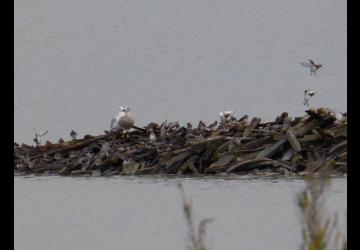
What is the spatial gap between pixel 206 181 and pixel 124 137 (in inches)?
102

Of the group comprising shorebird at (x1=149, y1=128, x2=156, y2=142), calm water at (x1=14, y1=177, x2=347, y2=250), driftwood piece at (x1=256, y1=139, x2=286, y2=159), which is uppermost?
shorebird at (x1=149, y1=128, x2=156, y2=142)

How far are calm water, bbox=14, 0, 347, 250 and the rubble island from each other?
46 centimetres

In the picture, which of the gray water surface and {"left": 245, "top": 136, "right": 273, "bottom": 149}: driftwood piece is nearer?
{"left": 245, "top": 136, "right": 273, "bottom": 149}: driftwood piece

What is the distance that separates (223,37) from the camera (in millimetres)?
37875

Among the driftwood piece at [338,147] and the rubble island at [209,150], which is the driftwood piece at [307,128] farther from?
the driftwood piece at [338,147]

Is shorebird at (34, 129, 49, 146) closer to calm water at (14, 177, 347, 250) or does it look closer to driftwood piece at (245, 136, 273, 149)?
calm water at (14, 177, 347, 250)

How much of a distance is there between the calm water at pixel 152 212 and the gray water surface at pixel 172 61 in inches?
271

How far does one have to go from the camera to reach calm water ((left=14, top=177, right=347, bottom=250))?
11.9 metres

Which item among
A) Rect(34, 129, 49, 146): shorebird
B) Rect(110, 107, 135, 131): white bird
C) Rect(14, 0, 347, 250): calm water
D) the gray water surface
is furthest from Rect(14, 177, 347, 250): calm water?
the gray water surface

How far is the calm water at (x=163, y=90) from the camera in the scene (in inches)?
500

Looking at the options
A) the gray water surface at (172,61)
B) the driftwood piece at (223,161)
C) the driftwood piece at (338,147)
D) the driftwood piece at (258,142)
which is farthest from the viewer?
the gray water surface at (172,61)

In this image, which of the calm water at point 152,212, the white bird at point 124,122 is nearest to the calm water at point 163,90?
the calm water at point 152,212

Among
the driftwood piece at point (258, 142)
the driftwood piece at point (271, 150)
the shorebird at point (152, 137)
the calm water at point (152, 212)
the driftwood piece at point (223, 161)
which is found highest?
the shorebird at point (152, 137)

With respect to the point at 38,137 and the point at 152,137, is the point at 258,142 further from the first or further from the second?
the point at 38,137
